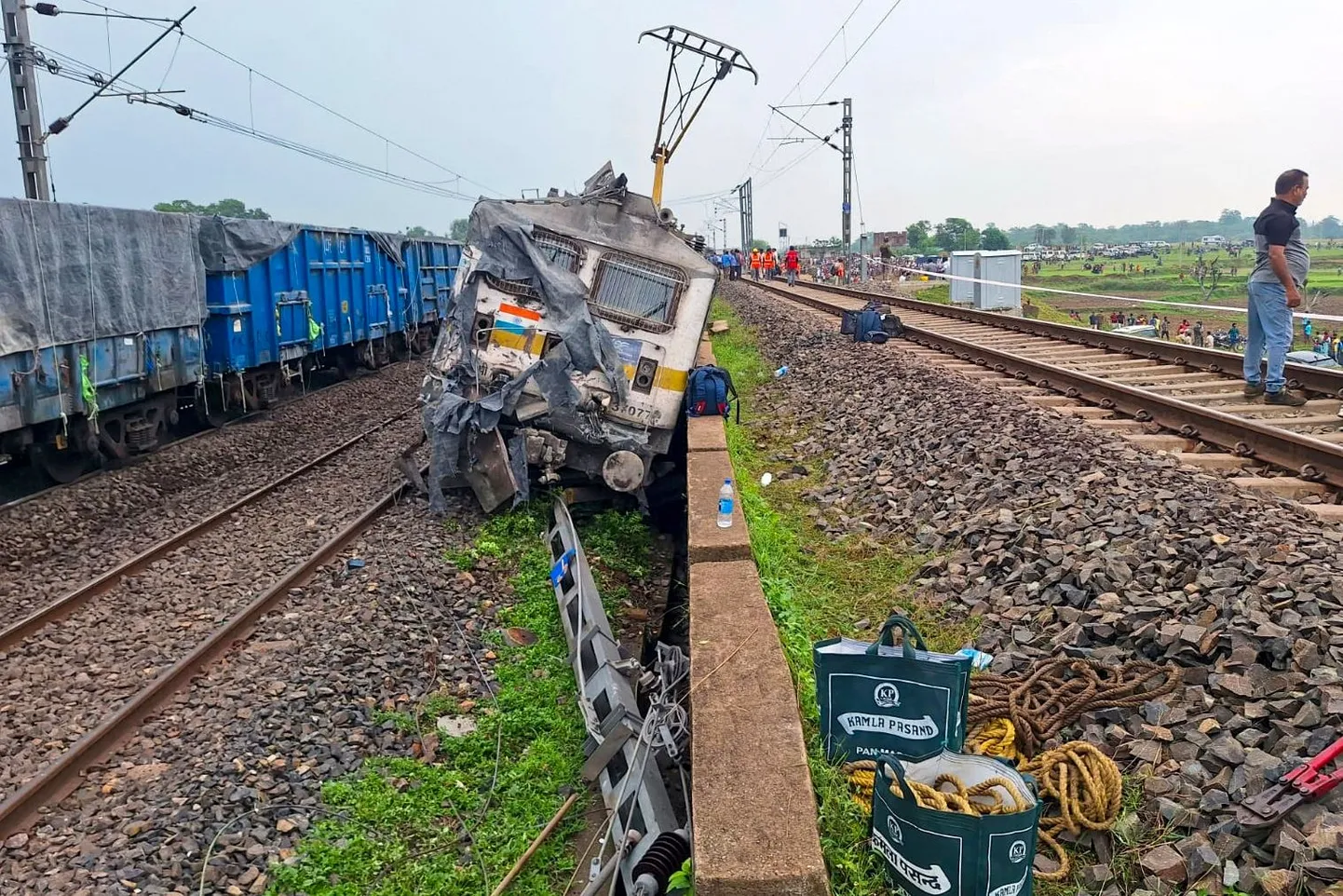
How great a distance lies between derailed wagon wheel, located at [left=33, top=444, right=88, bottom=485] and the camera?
1060cm

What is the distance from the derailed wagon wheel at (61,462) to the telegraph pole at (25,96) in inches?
224

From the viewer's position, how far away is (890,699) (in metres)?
3.49

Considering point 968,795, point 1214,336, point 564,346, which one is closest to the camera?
point 968,795

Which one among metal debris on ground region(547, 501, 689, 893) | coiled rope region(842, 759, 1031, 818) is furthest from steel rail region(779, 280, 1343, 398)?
coiled rope region(842, 759, 1031, 818)

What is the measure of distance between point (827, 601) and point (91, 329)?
378 inches

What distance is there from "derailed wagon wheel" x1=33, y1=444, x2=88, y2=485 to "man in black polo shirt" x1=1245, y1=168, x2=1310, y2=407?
1287cm

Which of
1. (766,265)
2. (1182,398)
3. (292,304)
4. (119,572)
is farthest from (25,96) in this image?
(766,265)

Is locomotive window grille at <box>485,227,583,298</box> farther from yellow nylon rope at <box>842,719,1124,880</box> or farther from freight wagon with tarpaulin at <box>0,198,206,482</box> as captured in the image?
yellow nylon rope at <box>842,719,1124,880</box>

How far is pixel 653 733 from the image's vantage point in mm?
4316

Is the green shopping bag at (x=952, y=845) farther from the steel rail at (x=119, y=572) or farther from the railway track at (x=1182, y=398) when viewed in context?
the steel rail at (x=119, y=572)

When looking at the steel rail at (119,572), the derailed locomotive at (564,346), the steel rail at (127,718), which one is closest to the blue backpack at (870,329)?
the derailed locomotive at (564,346)

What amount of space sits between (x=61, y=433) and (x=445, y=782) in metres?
8.52

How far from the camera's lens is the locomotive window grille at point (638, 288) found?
8.89 meters

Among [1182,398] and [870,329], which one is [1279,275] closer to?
[1182,398]
